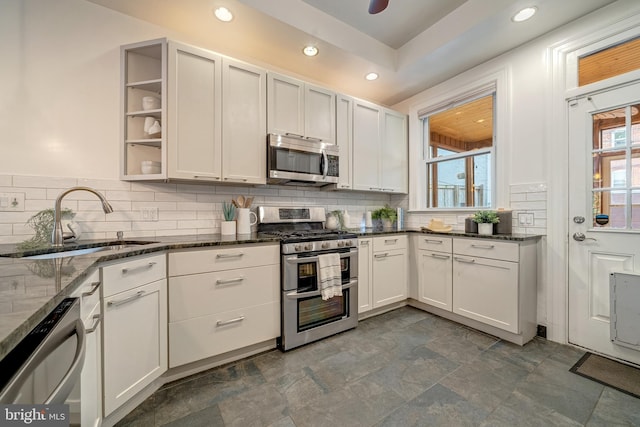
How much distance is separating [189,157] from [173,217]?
59 centimetres

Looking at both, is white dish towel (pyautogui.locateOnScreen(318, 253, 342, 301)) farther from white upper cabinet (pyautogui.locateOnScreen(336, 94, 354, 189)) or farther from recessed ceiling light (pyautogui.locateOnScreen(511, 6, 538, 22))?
recessed ceiling light (pyautogui.locateOnScreen(511, 6, 538, 22))

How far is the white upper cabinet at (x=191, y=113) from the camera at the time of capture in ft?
6.60

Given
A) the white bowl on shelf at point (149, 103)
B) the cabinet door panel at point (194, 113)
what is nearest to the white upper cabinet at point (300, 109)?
the cabinet door panel at point (194, 113)

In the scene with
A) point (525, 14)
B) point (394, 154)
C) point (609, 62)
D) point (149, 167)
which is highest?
point (525, 14)

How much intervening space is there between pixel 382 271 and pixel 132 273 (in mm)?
2253

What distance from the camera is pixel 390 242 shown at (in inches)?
113

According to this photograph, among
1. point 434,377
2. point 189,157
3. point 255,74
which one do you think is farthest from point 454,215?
point 189,157

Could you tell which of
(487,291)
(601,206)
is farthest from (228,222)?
(601,206)

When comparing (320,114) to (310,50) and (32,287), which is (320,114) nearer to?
(310,50)

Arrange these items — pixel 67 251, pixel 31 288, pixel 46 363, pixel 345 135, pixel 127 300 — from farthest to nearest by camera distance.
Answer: pixel 345 135 < pixel 67 251 < pixel 127 300 < pixel 31 288 < pixel 46 363

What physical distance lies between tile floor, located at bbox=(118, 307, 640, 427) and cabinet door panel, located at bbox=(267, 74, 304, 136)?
207 centimetres

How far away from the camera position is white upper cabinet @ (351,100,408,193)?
3102 millimetres

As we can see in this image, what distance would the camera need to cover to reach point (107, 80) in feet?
6.68

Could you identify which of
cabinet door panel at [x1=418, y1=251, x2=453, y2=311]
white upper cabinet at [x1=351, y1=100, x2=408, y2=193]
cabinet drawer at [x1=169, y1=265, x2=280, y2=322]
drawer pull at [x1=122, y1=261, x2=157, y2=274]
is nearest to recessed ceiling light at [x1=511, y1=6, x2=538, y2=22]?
white upper cabinet at [x1=351, y1=100, x2=408, y2=193]
